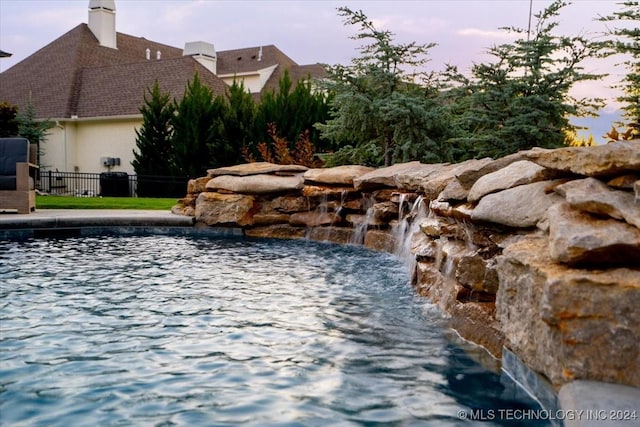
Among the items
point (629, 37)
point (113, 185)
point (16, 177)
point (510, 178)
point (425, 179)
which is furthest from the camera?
point (113, 185)

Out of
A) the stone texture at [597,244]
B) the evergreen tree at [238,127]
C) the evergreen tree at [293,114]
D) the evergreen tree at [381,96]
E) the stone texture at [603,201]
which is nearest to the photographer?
the stone texture at [597,244]

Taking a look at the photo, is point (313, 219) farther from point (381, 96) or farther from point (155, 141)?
point (155, 141)

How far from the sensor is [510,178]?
4430 mm

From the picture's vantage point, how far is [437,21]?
12164 mm

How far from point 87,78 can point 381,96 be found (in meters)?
15.3

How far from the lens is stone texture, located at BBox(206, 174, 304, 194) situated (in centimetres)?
1018

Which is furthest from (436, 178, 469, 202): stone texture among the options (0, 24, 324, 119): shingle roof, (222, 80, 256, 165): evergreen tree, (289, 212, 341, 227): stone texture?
(0, 24, 324, 119): shingle roof

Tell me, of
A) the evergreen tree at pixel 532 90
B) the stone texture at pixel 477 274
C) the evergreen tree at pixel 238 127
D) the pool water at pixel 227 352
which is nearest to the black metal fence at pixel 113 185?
the evergreen tree at pixel 238 127

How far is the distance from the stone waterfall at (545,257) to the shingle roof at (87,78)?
57.1 ft

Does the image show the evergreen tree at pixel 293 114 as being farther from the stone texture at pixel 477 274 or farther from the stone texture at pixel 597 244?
the stone texture at pixel 597 244

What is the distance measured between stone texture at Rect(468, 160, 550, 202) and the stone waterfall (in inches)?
0.4

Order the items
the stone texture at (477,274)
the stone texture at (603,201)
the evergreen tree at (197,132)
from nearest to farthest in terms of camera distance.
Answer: the stone texture at (603,201), the stone texture at (477,274), the evergreen tree at (197,132)

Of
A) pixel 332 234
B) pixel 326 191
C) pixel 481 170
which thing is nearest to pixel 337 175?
pixel 326 191

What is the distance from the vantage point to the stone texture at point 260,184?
10180mm
